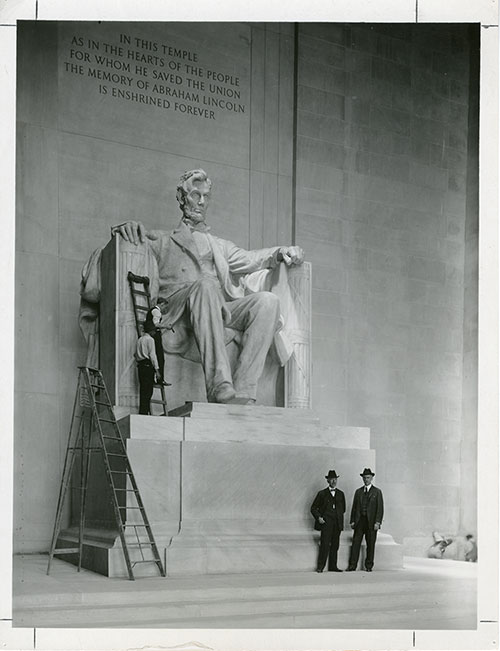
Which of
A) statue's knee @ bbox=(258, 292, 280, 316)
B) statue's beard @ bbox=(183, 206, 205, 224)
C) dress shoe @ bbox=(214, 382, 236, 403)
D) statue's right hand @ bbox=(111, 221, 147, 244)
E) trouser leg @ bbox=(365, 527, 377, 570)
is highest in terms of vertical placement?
statue's beard @ bbox=(183, 206, 205, 224)

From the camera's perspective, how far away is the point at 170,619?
6.16 metres

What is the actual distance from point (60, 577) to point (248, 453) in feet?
5.47

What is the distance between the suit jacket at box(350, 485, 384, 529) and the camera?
7777 millimetres

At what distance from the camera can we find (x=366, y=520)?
306 inches

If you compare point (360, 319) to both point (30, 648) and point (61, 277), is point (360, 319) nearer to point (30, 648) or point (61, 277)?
point (61, 277)

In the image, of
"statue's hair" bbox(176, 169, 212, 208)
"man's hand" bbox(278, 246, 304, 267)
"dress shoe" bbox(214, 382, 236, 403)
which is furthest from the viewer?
"statue's hair" bbox(176, 169, 212, 208)

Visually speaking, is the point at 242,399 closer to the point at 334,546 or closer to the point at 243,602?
the point at 334,546

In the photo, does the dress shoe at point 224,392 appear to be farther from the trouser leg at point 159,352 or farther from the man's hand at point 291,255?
the man's hand at point 291,255

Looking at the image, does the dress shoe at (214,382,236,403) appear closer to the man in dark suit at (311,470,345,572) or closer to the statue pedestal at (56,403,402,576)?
the statue pedestal at (56,403,402,576)

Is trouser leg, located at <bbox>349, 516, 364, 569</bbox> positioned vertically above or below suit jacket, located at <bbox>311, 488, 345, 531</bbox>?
below

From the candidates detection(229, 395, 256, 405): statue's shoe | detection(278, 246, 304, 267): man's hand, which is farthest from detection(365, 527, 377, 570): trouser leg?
detection(278, 246, 304, 267): man's hand

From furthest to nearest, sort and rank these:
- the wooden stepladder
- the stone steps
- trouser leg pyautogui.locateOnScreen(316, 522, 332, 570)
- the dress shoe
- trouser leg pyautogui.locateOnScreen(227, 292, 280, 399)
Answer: trouser leg pyautogui.locateOnScreen(227, 292, 280, 399) < the dress shoe < trouser leg pyautogui.locateOnScreen(316, 522, 332, 570) < the wooden stepladder < the stone steps

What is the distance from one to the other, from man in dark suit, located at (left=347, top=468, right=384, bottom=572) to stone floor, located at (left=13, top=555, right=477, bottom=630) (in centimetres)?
50

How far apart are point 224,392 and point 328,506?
1185mm
